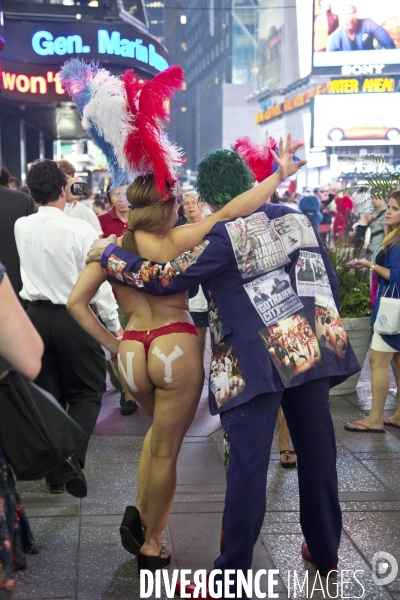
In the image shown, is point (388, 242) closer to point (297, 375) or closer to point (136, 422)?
point (136, 422)

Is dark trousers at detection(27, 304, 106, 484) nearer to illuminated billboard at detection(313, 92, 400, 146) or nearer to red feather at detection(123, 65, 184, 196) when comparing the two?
red feather at detection(123, 65, 184, 196)

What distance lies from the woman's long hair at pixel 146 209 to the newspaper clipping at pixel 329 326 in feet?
2.57

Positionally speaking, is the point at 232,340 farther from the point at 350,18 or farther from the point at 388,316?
the point at 350,18

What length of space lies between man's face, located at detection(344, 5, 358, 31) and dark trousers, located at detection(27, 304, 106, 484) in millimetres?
42022

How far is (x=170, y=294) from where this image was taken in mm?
3420

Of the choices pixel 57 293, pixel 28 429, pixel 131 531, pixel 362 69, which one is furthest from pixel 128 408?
pixel 362 69

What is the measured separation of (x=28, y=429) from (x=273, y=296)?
1.39m

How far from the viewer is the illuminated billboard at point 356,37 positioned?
4309cm

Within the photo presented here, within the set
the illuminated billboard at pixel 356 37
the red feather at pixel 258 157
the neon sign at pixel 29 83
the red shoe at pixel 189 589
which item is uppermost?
the illuminated billboard at pixel 356 37

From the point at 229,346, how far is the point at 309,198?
995 cm

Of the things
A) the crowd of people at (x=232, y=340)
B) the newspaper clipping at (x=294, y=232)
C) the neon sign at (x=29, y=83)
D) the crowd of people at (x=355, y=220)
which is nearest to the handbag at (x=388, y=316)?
the crowd of people at (x=355, y=220)

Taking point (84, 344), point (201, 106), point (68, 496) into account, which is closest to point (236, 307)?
point (84, 344)

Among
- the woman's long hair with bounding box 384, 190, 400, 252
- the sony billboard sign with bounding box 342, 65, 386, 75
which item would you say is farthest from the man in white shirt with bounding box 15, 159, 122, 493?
the sony billboard sign with bounding box 342, 65, 386, 75

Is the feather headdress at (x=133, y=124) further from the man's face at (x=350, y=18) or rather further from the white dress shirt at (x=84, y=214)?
the man's face at (x=350, y=18)
